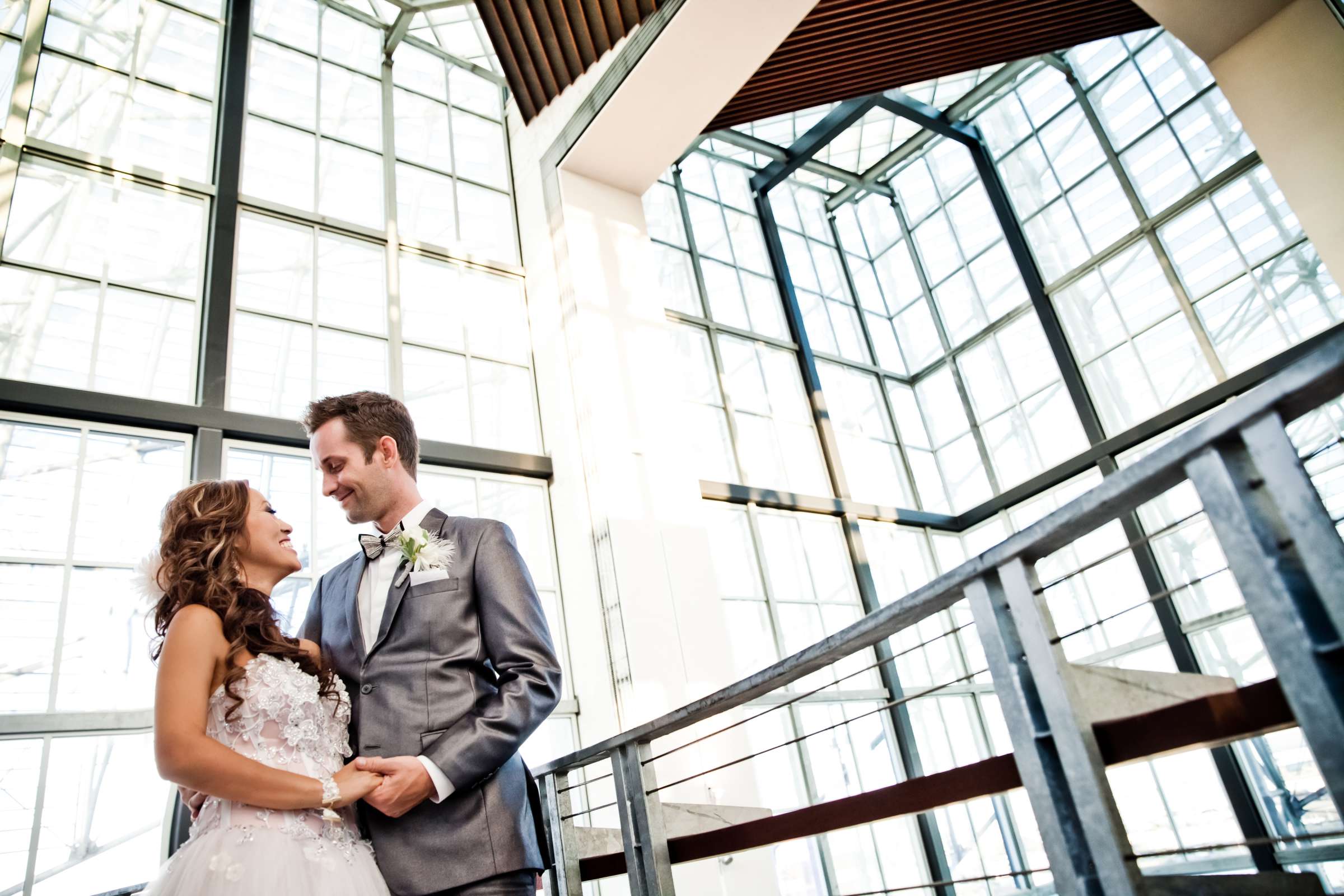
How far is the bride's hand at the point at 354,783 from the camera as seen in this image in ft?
5.69

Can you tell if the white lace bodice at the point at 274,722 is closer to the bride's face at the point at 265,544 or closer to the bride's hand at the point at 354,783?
the bride's hand at the point at 354,783

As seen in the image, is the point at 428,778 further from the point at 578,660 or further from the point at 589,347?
the point at 589,347

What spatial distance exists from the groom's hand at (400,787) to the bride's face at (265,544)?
516 millimetres

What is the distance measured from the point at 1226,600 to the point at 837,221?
19.7 ft

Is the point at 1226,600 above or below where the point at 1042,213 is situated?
below

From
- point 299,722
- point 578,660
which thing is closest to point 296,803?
point 299,722

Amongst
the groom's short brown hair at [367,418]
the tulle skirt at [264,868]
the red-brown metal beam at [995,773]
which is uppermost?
the groom's short brown hair at [367,418]

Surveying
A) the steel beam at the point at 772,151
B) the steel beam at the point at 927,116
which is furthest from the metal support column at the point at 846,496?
the steel beam at the point at 927,116

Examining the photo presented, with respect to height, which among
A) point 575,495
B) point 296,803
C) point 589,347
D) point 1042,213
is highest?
point 1042,213

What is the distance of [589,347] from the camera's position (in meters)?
6.44

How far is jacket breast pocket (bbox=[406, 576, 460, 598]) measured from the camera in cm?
195

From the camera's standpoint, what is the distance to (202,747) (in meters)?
1.62

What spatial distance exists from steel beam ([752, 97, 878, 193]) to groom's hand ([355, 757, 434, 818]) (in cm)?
874

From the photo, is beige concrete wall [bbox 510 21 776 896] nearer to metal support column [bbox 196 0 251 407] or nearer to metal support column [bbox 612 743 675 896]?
metal support column [bbox 196 0 251 407]
